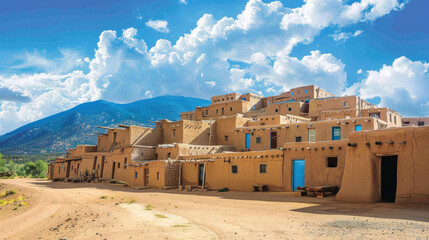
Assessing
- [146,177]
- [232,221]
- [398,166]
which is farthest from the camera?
[146,177]

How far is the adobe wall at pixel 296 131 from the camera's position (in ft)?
80.4

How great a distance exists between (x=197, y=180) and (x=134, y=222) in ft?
50.0

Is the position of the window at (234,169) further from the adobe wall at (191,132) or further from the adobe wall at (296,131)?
the adobe wall at (191,132)

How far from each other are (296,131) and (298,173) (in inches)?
292

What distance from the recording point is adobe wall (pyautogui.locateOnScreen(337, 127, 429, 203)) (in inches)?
510

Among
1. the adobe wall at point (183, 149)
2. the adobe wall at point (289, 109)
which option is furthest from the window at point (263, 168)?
the adobe wall at point (289, 109)

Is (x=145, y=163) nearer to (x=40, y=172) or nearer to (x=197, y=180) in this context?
(x=197, y=180)

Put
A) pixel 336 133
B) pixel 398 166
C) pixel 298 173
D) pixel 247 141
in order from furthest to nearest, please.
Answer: pixel 247 141, pixel 336 133, pixel 298 173, pixel 398 166

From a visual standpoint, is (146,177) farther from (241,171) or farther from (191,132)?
(241,171)

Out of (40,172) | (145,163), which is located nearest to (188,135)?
(145,163)

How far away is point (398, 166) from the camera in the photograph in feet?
44.9

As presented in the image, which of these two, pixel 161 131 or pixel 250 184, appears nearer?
pixel 250 184

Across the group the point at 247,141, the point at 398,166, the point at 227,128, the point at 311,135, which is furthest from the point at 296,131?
the point at 398,166

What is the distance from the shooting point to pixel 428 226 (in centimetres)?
880
